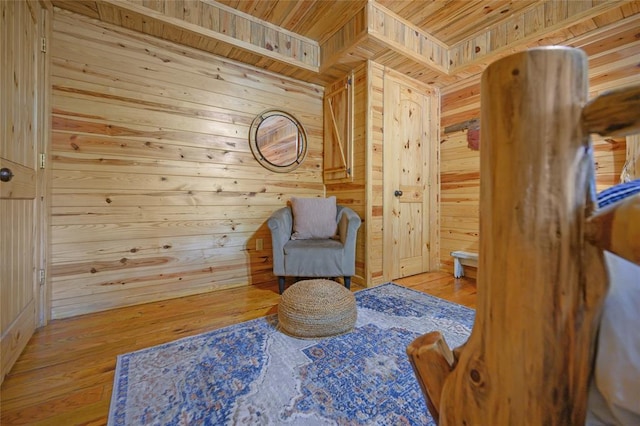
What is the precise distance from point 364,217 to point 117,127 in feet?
7.19

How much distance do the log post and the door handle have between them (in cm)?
179

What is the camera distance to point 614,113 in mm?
333

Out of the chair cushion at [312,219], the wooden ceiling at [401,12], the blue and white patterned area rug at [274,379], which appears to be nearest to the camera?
the blue and white patterned area rug at [274,379]

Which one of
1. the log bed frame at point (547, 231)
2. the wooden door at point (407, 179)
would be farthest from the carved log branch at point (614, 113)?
the wooden door at point (407, 179)

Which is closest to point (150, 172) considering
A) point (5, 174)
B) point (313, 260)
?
point (5, 174)

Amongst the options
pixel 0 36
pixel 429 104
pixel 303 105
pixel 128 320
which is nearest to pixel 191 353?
pixel 128 320

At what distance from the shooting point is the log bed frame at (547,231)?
364 mm

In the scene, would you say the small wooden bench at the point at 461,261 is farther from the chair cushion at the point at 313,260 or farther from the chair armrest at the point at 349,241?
the chair cushion at the point at 313,260

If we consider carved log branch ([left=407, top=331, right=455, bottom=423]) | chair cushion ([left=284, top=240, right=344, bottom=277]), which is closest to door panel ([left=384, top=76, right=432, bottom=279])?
chair cushion ([left=284, top=240, right=344, bottom=277])

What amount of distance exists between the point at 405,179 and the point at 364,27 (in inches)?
57.2

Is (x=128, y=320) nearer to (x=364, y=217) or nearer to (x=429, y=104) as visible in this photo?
(x=364, y=217)

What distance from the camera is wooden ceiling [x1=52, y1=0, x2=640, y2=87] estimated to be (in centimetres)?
204

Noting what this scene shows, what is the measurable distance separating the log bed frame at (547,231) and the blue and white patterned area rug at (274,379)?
31.3 inches

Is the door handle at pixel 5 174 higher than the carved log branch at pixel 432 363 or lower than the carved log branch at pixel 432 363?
higher
